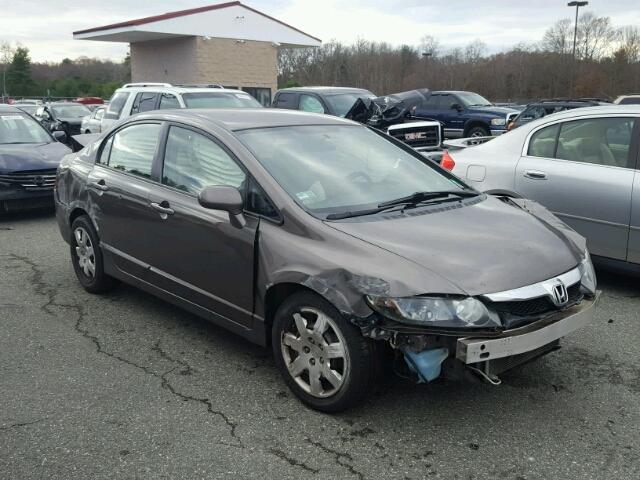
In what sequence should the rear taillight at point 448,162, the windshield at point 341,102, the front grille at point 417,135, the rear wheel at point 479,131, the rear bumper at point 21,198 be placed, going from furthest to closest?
1. the rear wheel at point 479,131
2. the windshield at point 341,102
3. the front grille at point 417,135
4. the rear bumper at point 21,198
5. the rear taillight at point 448,162

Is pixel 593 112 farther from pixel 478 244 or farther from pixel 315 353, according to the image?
pixel 315 353

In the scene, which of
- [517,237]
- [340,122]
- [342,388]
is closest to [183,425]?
[342,388]

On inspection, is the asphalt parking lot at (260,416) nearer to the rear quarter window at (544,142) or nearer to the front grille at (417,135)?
the rear quarter window at (544,142)

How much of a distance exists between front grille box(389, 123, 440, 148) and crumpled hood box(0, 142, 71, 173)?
16.8ft

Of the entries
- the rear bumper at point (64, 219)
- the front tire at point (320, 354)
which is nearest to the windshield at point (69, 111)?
the rear bumper at point (64, 219)

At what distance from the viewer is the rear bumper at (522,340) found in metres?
2.95

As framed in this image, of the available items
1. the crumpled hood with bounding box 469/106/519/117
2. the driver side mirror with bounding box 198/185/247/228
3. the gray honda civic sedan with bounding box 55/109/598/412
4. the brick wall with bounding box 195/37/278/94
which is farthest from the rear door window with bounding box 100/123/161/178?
the brick wall with bounding box 195/37/278/94

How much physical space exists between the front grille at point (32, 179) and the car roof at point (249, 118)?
15.4 feet

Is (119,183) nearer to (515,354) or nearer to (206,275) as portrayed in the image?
(206,275)

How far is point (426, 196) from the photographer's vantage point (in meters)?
4.04

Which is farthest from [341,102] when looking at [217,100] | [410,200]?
[410,200]

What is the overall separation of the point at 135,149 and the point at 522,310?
3163 mm

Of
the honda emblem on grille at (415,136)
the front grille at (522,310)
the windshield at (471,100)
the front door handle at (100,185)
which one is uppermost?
the windshield at (471,100)

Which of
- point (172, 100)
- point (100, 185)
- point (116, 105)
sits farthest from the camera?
point (116, 105)
